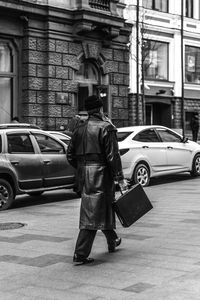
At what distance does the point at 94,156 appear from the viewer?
6945 mm

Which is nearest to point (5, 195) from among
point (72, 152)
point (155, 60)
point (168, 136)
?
point (72, 152)

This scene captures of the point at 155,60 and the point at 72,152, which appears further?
the point at 155,60

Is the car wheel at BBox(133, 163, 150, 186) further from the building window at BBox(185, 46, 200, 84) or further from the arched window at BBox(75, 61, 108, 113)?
the building window at BBox(185, 46, 200, 84)

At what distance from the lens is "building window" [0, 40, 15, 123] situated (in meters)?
23.7

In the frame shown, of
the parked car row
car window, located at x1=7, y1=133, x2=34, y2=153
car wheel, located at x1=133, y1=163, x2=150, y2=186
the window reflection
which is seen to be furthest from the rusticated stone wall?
car window, located at x1=7, y1=133, x2=34, y2=153

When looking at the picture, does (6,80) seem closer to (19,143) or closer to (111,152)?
(19,143)

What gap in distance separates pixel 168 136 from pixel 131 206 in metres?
10.1

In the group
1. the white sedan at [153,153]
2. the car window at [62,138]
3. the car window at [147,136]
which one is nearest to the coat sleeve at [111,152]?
the car window at [62,138]

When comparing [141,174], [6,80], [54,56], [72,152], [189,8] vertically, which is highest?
[189,8]

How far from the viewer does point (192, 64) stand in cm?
3522

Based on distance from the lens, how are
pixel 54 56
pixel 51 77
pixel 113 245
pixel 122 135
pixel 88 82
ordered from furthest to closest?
pixel 88 82 < pixel 54 56 < pixel 51 77 < pixel 122 135 < pixel 113 245

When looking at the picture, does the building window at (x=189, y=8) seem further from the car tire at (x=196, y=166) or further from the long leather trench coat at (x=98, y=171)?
the long leather trench coat at (x=98, y=171)

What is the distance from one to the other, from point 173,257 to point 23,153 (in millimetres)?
6083

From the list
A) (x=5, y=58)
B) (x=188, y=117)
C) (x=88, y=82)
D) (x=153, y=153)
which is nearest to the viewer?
(x=153, y=153)
